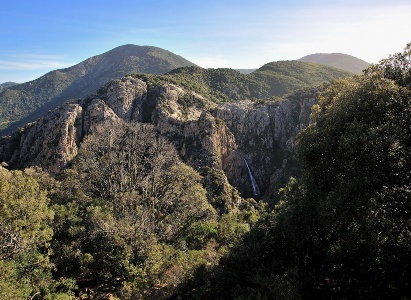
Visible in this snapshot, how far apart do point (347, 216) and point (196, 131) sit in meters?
55.7

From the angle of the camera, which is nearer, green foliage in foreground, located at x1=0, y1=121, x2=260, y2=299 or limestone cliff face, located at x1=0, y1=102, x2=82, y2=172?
green foliage in foreground, located at x1=0, y1=121, x2=260, y2=299

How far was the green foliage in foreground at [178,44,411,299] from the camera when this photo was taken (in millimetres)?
10633

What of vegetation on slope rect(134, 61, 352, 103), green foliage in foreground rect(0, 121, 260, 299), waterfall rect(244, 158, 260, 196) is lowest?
waterfall rect(244, 158, 260, 196)

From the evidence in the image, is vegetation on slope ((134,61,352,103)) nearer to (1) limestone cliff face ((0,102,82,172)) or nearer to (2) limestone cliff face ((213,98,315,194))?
(2) limestone cliff face ((213,98,315,194))

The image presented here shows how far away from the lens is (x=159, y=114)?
71750 mm

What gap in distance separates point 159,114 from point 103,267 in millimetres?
53569

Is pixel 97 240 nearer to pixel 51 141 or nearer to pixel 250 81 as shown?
pixel 51 141

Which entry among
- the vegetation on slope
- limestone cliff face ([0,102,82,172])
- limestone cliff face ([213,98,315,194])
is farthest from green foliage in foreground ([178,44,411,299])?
the vegetation on slope

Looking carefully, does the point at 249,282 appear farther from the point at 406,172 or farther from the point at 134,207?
the point at 134,207

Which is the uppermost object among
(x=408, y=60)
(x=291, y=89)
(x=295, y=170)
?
(x=291, y=89)

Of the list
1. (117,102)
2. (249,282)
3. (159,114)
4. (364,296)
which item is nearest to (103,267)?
(249,282)

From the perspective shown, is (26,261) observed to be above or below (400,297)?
below

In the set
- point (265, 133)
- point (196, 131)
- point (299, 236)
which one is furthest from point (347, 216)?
point (265, 133)

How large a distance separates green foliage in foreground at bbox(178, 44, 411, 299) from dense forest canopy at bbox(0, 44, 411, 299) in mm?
51
